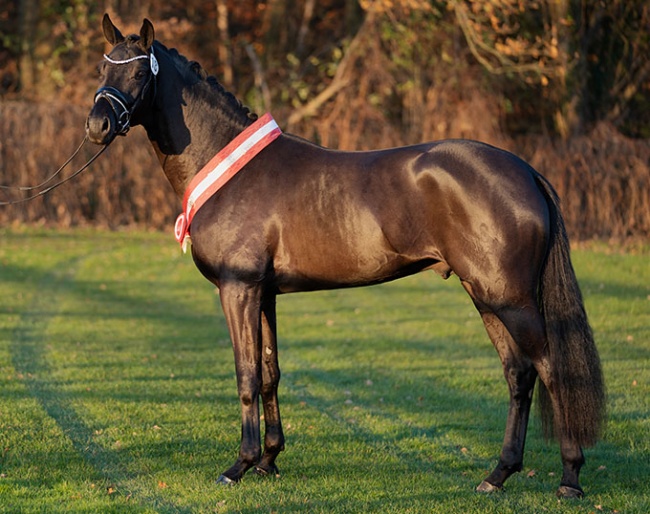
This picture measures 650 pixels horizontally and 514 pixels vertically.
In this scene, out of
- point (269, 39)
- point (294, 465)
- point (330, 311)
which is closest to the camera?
point (294, 465)

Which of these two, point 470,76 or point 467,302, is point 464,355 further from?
point 470,76

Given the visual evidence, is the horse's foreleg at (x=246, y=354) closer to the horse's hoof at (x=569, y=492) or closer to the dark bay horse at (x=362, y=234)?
the dark bay horse at (x=362, y=234)

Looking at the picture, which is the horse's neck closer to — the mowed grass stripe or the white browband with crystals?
the white browband with crystals

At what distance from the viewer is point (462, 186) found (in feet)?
16.9

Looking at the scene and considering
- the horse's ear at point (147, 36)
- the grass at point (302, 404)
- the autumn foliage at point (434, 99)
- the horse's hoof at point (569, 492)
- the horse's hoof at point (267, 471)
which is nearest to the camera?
the horse's hoof at point (569, 492)

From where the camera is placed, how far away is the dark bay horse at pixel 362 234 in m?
5.12

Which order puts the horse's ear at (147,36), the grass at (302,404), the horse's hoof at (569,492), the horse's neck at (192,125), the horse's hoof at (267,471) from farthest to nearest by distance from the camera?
1. the horse's neck at (192,125)
2. the horse's hoof at (267,471)
3. the horse's ear at (147,36)
4. the grass at (302,404)
5. the horse's hoof at (569,492)

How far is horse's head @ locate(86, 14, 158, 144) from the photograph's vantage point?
5.34m

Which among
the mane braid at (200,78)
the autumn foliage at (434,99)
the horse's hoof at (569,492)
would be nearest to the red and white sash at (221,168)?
the mane braid at (200,78)

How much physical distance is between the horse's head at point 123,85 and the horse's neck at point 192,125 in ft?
0.54

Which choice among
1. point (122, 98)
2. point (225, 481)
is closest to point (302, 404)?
point (225, 481)

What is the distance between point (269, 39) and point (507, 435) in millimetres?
21495

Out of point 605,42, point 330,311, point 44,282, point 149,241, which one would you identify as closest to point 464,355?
point 330,311

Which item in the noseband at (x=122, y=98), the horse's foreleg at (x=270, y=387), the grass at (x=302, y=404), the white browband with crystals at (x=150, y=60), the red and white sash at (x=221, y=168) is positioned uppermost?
the white browband with crystals at (x=150, y=60)
